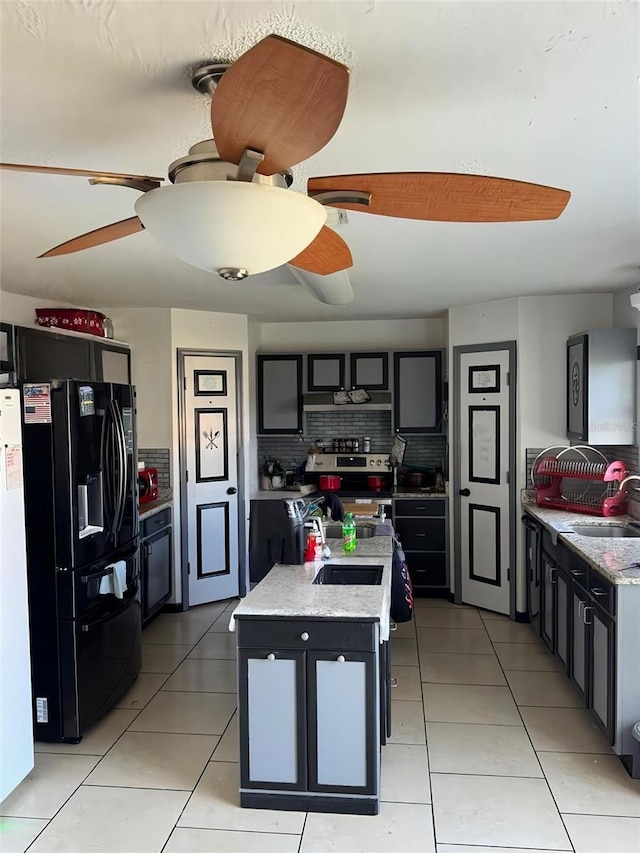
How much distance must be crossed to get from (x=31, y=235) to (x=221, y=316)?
2.60 meters

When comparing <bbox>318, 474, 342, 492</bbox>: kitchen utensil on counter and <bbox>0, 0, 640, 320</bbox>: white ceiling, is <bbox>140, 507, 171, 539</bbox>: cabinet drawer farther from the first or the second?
<bbox>0, 0, 640, 320</bbox>: white ceiling

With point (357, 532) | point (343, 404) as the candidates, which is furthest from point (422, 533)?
point (357, 532)

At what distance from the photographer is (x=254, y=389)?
593 centimetres

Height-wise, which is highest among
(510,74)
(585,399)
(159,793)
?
(510,74)

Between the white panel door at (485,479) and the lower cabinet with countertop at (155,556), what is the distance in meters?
2.44

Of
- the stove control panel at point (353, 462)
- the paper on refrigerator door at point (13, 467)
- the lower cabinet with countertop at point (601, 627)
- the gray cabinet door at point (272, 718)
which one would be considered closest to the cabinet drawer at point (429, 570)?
the stove control panel at point (353, 462)

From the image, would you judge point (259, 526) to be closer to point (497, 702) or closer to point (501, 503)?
point (497, 702)

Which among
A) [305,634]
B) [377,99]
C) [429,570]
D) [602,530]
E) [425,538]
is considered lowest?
[429,570]

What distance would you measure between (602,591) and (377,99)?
2.49 meters

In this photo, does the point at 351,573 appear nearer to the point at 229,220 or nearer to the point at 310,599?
the point at 310,599

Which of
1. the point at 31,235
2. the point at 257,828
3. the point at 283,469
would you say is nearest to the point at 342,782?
the point at 257,828

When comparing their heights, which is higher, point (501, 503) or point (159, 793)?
point (501, 503)

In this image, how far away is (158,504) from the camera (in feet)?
16.0

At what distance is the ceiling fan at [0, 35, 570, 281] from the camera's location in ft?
3.41
